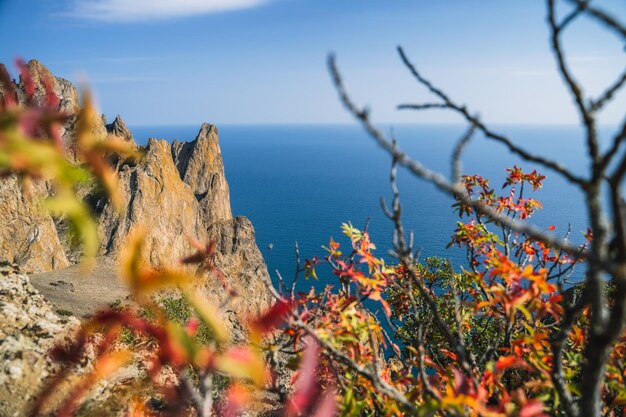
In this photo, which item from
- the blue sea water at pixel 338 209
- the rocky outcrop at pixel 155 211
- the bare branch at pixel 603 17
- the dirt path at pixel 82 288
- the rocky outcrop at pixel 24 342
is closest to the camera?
the bare branch at pixel 603 17

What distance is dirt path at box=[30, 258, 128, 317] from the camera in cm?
2687

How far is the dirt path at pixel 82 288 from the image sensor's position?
2687 cm

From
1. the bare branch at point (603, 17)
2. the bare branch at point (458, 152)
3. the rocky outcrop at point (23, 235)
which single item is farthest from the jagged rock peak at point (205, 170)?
the bare branch at point (603, 17)

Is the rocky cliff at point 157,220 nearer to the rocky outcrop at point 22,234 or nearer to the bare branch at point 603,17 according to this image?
the rocky outcrop at point 22,234

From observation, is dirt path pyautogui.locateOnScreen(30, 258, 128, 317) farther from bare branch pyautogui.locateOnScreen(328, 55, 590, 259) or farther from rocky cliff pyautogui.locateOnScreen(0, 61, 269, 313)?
bare branch pyautogui.locateOnScreen(328, 55, 590, 259)

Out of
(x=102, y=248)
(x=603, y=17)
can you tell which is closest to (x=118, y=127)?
(x=102, y=248)

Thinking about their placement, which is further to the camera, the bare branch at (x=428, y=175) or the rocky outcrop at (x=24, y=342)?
the rocky outcrop at (x=24, y=342)

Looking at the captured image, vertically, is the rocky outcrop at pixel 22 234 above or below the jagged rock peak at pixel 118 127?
below

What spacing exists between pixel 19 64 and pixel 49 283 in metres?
35.9

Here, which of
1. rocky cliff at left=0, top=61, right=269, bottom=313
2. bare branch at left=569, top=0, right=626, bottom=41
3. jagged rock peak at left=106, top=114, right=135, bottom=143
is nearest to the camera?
bare branch at left=569, top=0, right=626, bottom=41

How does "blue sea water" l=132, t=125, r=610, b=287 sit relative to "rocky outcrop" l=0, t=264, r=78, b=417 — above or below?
below

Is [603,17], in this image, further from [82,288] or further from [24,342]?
[82,288]

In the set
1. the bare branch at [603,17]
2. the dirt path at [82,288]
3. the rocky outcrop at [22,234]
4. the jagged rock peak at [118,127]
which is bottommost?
the dirt path at [82,288]

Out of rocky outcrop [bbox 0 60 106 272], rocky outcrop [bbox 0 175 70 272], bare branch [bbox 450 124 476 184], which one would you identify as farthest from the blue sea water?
bare branch [bbox 450 124 476 184]
